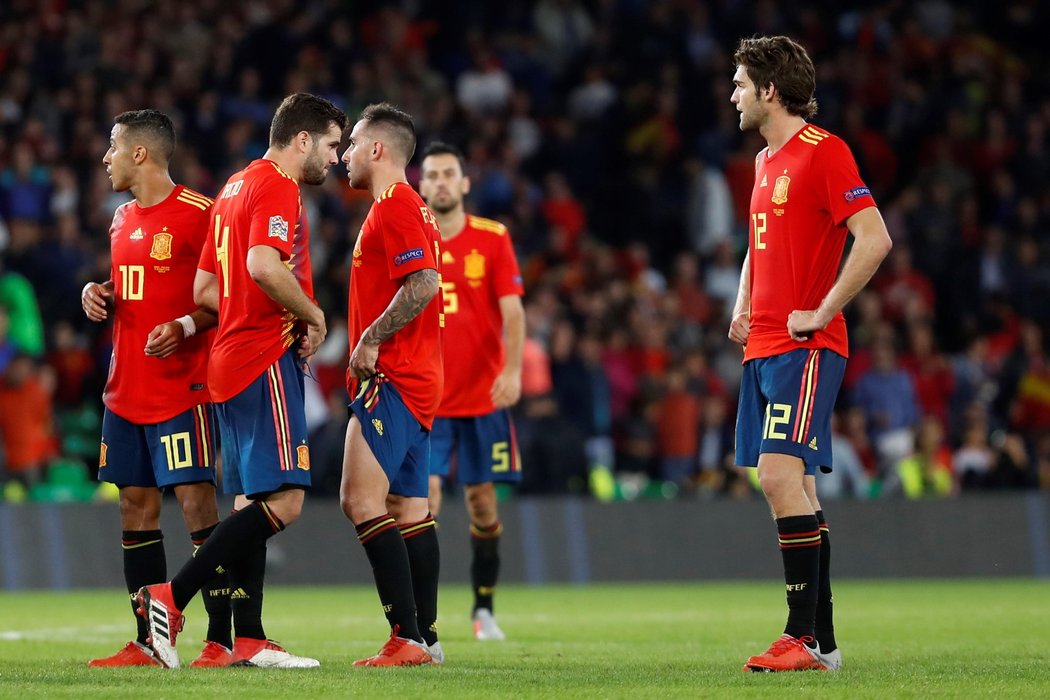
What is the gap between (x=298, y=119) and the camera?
790 centimetres

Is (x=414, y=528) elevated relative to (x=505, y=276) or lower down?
lower down

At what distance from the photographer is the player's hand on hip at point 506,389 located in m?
10.6

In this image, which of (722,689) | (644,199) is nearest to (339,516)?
(644,199)

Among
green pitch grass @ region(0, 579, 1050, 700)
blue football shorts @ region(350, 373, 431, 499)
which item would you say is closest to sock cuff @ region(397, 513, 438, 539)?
blue football shorts @ region(350, 373, 431, 499)

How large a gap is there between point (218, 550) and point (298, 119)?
6.52 ft

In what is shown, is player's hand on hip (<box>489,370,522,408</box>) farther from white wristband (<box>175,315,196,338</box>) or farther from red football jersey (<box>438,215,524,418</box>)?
white wristband (<box>175,315,196,338</box>)

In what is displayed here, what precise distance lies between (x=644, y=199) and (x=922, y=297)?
12.3ft

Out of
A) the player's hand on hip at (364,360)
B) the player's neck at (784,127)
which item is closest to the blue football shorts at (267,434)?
the player's hand on hip at (364,360)

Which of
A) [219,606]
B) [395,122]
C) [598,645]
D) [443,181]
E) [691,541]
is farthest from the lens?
[691,541]

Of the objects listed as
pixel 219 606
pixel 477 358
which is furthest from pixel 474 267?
pixel 219 606

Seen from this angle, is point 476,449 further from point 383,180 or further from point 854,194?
point 854,194

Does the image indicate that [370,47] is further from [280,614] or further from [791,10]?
[280,614]

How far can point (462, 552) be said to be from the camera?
1619 cm

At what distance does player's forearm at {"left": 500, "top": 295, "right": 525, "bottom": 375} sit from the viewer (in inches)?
420
